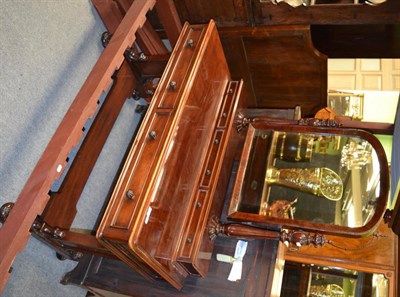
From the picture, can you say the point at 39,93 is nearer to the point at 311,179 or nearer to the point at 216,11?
the point at 216,11

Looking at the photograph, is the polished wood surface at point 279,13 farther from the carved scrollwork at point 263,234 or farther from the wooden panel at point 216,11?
the carved scrollwork at point 263,234

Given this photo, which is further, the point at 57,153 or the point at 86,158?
the point at 86,158

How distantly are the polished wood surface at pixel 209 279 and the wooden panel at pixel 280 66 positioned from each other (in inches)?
39.2

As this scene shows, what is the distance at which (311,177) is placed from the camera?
5.84 feet

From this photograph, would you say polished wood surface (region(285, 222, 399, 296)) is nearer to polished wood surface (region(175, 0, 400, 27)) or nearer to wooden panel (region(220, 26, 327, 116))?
wooden panel (region(220, 26, 327, 116))

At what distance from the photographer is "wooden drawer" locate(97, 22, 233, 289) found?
3.80 ft

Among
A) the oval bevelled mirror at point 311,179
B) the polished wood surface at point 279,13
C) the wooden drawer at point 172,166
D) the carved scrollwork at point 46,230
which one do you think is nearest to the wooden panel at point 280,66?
the polished wood surface at point 279,13

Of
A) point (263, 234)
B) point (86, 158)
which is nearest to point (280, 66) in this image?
point (263, 234)

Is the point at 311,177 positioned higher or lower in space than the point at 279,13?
lower

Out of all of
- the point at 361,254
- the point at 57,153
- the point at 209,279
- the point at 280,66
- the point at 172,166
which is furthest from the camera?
the point at 280,66

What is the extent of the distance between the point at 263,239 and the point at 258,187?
242 millimetres

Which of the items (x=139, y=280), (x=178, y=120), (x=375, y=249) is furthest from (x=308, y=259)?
(x=178, y=120)

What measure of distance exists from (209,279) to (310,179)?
2.14ft

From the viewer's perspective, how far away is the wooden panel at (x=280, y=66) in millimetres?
1931
